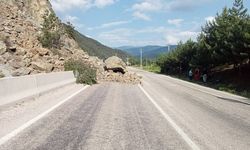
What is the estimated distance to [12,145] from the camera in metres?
8.47

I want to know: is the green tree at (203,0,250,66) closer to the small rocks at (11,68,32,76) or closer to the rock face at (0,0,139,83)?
the rock face at (0,0,139,83)

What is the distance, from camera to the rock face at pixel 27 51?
98.3 ft

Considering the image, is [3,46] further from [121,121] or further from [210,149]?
[210,149]

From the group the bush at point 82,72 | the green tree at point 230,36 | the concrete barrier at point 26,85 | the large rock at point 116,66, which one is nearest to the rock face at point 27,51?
the large rock at point 116,66

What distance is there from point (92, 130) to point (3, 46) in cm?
2131

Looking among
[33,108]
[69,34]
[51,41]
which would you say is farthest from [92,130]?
[69,34]

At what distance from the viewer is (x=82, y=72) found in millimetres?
35188

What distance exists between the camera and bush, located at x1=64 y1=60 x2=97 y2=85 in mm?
32375

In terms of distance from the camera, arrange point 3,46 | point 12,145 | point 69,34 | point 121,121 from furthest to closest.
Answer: point 69,34 → point 3,46 → point 121,121 → point 12,145

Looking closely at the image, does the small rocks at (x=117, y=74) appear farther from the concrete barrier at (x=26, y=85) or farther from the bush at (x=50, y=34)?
the concrete barrier at (x=26, y=85)

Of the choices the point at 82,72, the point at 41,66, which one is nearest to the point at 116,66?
the point at 82,72

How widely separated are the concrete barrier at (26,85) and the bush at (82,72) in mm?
5167

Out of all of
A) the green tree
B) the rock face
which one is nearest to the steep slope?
the rock face

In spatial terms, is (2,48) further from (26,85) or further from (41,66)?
(26,85)
